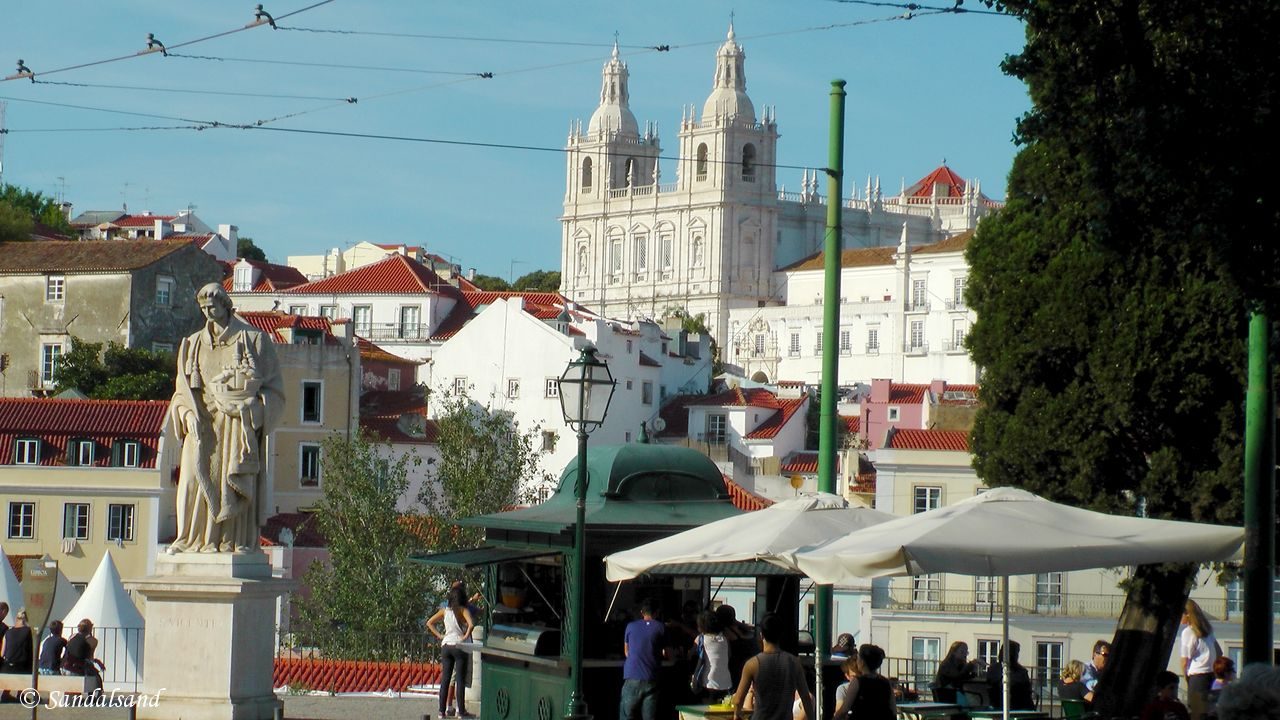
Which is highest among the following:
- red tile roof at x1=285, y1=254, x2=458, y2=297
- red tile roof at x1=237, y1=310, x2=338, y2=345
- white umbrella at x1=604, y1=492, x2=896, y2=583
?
red tile roof at x1=285, y1=254, x2=458, y2=297

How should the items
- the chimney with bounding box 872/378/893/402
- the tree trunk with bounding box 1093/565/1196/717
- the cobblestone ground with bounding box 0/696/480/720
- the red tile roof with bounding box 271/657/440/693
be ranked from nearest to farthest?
the cobblestone ground with bounding box 0/696/480/720 → the red tile roof with bounding box 271/657/440/693 → the tree trunk with bounding box 1093/565/1196/717 → the chimney with bounding box 872/378/893/402

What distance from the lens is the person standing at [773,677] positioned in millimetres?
10562

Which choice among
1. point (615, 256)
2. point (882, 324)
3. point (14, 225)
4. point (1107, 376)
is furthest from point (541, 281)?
point (1107, 376)

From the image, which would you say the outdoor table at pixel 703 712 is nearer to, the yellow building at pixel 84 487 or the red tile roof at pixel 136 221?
the yellow building at pixel 84 487

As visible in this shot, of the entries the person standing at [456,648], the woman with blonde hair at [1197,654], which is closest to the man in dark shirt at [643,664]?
the person standing at [456,648]

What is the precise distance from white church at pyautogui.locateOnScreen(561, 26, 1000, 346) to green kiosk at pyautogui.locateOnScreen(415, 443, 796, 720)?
116543 millimetres

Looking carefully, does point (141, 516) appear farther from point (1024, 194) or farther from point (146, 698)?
point (146, 698)

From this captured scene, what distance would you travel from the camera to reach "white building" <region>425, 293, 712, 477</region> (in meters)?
70.4

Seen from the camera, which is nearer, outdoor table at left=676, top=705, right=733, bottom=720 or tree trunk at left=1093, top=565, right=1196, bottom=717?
outdoor table at left=676, top=705, right=733, bottom=720

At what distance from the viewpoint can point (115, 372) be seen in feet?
207

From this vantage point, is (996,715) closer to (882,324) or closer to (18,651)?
(18,651)

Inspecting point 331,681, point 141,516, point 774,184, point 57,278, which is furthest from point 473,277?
point 331,681

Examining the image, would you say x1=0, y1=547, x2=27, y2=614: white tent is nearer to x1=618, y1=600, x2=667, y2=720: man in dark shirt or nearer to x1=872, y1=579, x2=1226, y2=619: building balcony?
x1=618, y1=600, x2=667, y2=720: man in dark shirt

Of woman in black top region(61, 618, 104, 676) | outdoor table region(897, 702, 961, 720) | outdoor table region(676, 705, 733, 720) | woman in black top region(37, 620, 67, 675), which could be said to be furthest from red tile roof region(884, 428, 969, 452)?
outdoor table region(676, 705, 733, 720)
